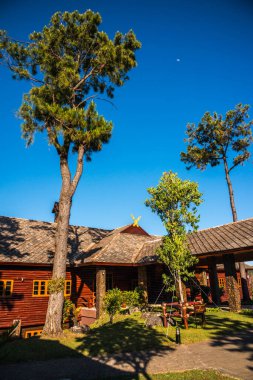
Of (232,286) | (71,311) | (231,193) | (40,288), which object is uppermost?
(231,193)

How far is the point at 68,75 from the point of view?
606 inches

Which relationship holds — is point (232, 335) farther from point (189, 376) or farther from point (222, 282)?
point (222, 282)

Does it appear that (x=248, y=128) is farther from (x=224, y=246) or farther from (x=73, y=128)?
(x=73, y=128)

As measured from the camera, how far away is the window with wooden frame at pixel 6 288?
17578mm

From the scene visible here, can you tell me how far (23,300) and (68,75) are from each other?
14854 mm

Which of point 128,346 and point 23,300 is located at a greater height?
point 23,300

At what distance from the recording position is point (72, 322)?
19453 mm

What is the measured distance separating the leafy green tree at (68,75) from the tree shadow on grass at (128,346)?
457cm

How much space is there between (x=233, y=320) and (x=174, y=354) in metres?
5.94

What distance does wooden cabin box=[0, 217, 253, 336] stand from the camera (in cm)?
1772

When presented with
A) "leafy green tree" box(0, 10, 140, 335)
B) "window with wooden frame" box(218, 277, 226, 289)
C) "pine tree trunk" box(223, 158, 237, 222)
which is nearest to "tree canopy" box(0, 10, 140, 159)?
"leafy green tree" box(0, 10, 140, 335)

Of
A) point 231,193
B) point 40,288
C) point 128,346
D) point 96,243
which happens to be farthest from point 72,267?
point 231,193

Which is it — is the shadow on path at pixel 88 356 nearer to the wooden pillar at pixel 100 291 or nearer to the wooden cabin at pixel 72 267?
the wooden pillar at pixel 100 291

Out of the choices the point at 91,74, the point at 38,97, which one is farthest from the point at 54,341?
the point at 91,74
